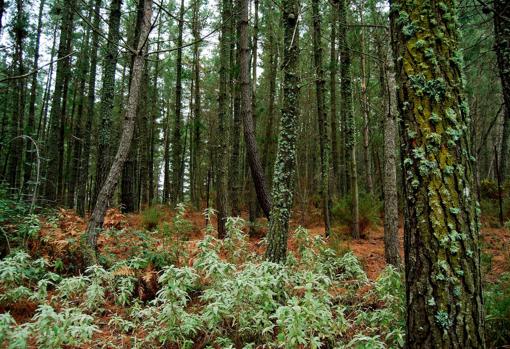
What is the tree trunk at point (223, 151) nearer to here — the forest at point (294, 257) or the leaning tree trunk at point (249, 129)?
the forest at point (294, 257)

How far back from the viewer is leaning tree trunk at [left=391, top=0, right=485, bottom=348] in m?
2.10

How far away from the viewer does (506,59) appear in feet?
12.5

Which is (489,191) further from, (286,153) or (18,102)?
(18,102)

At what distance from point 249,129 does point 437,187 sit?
4265mm

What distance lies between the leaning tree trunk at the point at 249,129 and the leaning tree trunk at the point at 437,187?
3485 millimetres

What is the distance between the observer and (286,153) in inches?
178

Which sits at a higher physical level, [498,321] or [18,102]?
[18,102]

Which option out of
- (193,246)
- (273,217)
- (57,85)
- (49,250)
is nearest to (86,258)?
(49,250)

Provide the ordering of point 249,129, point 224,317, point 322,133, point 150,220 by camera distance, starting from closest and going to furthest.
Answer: point 224,317 → point 249,129 → point 322,133 → point 150,220

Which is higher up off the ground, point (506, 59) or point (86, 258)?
point (506, 59)

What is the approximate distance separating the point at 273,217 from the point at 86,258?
2.98m

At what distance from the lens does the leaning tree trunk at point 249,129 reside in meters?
5.77

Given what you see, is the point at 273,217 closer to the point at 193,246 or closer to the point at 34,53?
the point at 193,246

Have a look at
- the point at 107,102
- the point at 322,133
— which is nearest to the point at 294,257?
the point at 322,133
